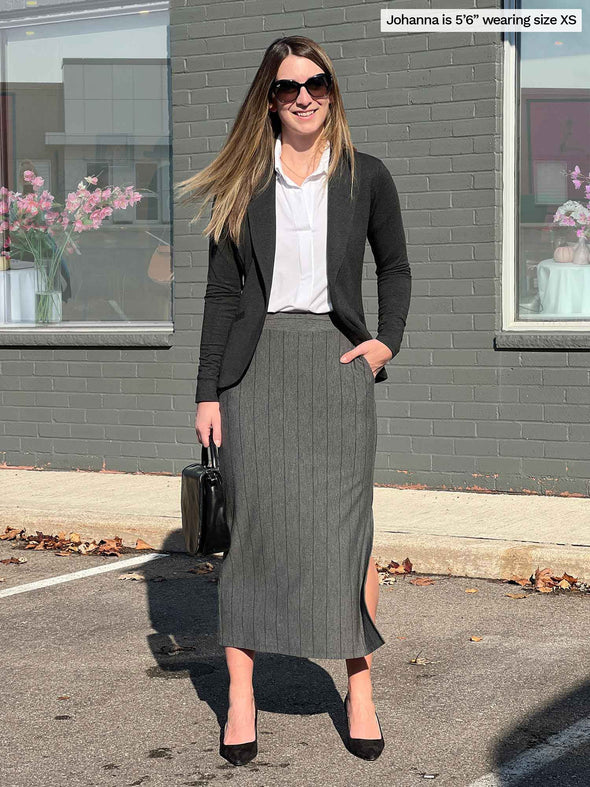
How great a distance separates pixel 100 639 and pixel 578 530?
109 inches

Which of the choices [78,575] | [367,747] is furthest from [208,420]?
[78,575]

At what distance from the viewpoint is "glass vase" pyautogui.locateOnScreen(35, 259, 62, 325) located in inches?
398

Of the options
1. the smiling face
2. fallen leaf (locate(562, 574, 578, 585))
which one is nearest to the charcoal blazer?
the smiling face

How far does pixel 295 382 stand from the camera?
4031mm

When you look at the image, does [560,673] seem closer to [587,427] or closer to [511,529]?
[511,529]

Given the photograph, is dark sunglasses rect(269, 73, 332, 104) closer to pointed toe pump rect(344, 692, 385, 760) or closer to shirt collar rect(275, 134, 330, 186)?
shirt collar rect(275, 134, 330, 186)

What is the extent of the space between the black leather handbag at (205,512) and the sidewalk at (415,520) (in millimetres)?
2688

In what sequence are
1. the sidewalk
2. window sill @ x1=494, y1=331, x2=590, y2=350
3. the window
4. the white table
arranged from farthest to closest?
the white table < the window < window sill @ x1=494, y1=331, x2=590, y2=350 < the sidewalk

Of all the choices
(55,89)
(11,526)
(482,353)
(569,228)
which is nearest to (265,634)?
(11,526)

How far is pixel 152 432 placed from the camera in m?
9.41

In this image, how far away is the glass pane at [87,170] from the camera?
965 centimetres

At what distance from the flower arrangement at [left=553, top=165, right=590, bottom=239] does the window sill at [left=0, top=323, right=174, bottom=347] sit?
2.87 meters

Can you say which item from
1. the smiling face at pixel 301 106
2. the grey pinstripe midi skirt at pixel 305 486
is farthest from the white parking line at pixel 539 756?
the smiling face at pixel 301 106

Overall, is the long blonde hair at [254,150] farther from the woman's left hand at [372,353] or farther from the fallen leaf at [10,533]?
the fallen leaf at [10,533]
